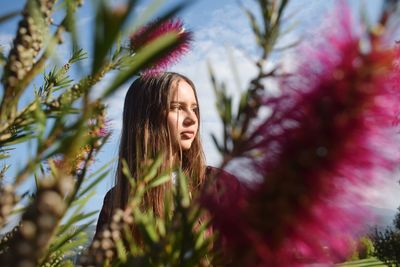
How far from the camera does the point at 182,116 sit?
1213 mm

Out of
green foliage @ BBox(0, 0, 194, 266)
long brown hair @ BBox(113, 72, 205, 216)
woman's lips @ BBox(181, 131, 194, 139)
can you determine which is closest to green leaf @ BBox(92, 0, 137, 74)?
green foliage @ BBox(0, 0, 194, 266)

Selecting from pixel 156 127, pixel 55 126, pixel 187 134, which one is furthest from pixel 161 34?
pixel 156 127

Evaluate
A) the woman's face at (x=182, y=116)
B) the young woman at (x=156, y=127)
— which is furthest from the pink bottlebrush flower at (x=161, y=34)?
the young woman at (x=156, y=127)

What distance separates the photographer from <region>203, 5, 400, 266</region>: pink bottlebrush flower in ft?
0.75

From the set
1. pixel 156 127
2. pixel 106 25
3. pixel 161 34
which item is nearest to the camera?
pixel 106 25

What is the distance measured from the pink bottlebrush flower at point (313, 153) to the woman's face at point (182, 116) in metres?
0.70

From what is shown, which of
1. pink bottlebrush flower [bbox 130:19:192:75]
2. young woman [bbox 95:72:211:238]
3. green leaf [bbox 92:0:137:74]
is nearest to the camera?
green leaf [bbox 92:0:137:74]

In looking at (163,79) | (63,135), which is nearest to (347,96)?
(63,135)

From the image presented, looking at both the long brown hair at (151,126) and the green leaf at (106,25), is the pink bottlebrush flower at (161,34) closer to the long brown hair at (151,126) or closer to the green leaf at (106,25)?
the green leaf at (106,25)

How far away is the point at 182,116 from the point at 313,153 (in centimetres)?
99

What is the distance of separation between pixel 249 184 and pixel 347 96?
73 millimetres

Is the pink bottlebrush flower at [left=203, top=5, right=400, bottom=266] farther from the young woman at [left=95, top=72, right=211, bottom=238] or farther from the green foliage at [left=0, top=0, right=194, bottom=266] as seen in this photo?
the young woman at [left=95, top=72, right=211, bottom=238]

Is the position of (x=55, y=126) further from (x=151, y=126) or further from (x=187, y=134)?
(x=151, y=126)

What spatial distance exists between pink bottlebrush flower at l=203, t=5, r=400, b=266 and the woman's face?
697 millimetres
